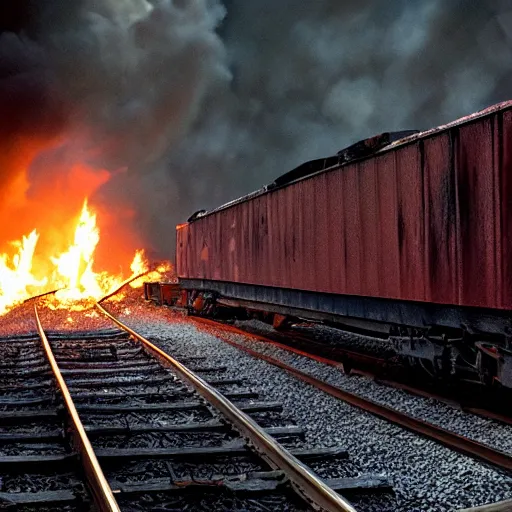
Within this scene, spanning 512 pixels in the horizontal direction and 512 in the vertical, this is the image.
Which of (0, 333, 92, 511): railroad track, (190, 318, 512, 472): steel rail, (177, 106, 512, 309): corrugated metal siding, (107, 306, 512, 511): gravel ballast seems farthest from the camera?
(177, 106, 512, 309): corrugated metal siding

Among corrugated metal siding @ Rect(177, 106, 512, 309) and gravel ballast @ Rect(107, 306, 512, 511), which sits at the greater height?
corrugated metal siding @ Rect(177, 106, 512, 309)

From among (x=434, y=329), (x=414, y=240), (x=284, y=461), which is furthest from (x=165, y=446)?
(x=414, y=240)

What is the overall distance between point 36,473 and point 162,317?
44.1 feet

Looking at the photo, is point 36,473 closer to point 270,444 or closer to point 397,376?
point 270,444

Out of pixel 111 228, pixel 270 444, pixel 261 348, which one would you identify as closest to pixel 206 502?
pixel 270 444

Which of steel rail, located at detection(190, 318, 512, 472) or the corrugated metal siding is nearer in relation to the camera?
steel rail, located at detection(190, 318, 512, 472)

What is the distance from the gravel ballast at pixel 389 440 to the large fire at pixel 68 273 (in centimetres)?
1851

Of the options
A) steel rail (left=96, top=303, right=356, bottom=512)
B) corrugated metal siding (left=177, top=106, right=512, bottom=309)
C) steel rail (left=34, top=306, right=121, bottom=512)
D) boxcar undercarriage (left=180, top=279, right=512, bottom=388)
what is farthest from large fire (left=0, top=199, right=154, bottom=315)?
steel rail (left=34, top=306, right=121, bottom=512)

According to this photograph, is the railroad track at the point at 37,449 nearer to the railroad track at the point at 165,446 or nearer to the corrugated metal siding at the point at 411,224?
the railroad track at the point at 165,446

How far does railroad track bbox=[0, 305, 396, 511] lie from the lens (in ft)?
12.4

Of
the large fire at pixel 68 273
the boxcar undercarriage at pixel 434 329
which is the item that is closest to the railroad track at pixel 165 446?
the boxcar undercarriage at pixel 434 329

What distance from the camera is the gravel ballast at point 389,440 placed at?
A: 4.02 meters

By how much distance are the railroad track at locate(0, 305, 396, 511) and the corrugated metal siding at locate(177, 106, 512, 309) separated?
2.29 m

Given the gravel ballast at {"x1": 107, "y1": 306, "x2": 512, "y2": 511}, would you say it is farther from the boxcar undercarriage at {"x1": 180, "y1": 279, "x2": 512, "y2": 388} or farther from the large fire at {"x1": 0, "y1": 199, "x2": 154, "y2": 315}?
the large fire at {"x1": 0, "y1": 199, "x2": 154, "y2": 315}
